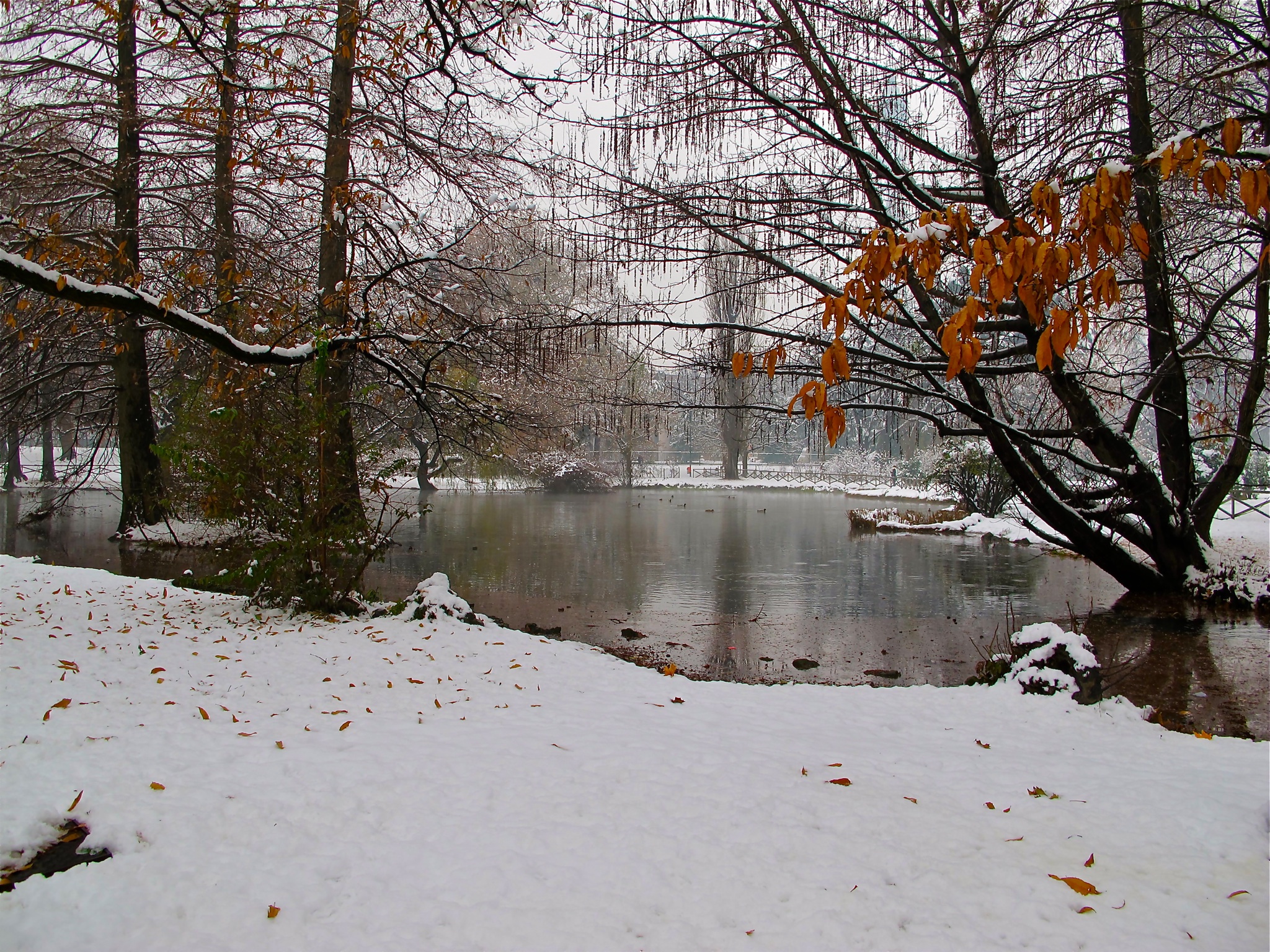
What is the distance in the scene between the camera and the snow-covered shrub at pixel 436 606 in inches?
250

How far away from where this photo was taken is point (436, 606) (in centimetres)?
644

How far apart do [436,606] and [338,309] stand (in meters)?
3.29

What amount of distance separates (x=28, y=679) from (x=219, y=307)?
3.99 m

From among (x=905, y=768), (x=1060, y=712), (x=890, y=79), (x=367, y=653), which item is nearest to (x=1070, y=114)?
(x=890, y=79)

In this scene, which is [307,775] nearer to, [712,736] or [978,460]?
[712,736]

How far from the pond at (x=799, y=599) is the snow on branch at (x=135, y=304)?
7.00 feet

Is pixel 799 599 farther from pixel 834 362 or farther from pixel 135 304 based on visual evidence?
pixel 834 362

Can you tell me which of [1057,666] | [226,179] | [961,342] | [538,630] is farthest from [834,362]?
[226,179]

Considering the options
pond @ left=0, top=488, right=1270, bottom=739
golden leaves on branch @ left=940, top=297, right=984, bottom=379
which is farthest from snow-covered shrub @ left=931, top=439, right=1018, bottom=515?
golden leaves on branch @ left=940, top=297, right=984, bottom=379

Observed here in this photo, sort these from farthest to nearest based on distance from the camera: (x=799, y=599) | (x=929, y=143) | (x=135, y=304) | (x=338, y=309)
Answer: (x=799, y=599) < (x=338, y=309) < (x=929, y=143) < (x=135, y=304)

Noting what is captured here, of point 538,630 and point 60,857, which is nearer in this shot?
point 60,857

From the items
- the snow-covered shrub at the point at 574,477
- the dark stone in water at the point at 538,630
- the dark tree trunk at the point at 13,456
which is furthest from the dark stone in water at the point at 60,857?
the snow-covered shrub at the point at 574,477

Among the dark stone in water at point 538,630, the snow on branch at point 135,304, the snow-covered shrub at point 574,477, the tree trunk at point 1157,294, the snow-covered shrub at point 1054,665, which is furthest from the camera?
the snow-covered shrub at point 574,477

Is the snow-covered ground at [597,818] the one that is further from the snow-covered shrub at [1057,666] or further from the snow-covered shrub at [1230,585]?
the snow-covered shrub at [1230,585]
